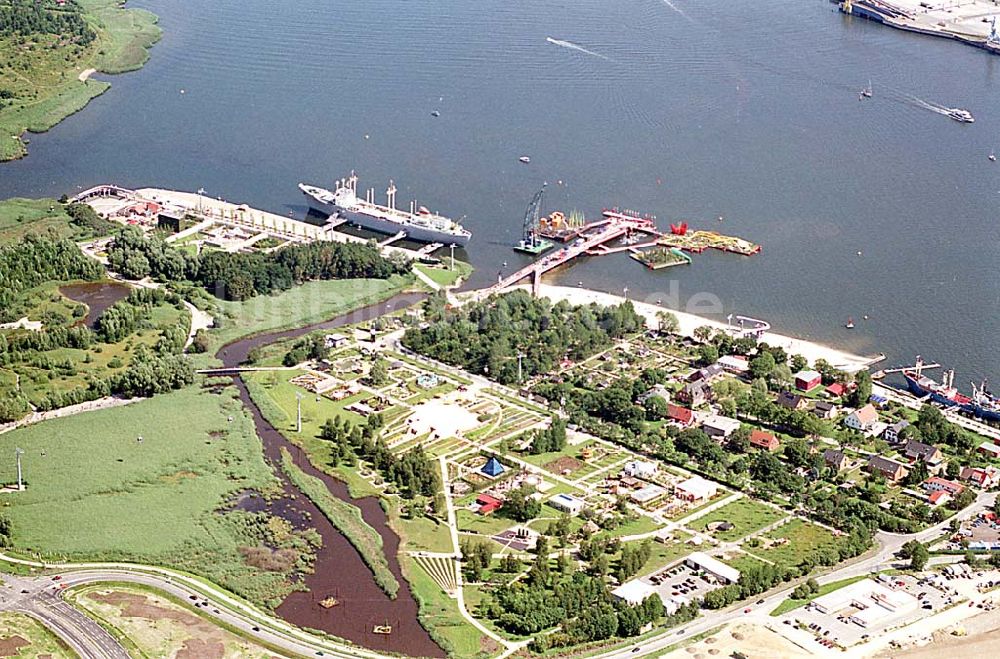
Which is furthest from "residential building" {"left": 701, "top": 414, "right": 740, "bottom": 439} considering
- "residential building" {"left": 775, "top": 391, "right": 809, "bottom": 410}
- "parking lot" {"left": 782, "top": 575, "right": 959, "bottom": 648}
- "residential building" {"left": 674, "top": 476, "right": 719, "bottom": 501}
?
"parking lot" {"left": 782, "top": 575, "right": 959, "bottom": 648}

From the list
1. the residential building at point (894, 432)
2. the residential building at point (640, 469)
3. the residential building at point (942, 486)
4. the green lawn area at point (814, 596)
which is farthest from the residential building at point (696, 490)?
the residential building at point (894, 432)

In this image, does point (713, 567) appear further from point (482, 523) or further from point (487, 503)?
point (487, 503)

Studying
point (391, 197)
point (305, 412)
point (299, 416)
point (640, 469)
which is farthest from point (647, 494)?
point (391, 197)

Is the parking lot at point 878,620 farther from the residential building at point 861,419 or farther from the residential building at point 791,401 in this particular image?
the residential building at point 791,401

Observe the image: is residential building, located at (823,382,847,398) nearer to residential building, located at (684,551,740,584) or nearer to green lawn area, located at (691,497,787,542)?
green lawn area, located at (691,497,787,542)

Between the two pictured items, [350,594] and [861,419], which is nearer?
[350,594]

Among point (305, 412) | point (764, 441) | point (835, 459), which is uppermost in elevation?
point (835, 459)

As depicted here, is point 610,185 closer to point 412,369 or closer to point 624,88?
point 624,88

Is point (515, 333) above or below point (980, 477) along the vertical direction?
below
